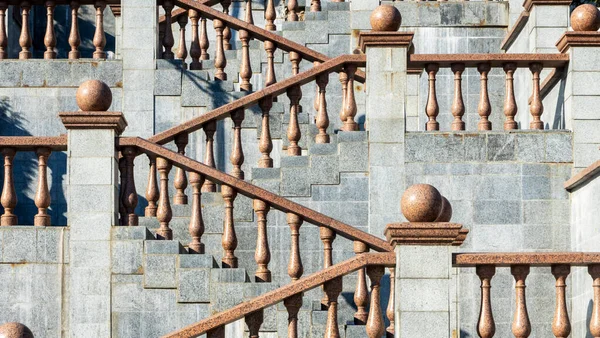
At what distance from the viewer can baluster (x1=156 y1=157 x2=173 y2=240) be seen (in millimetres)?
13773

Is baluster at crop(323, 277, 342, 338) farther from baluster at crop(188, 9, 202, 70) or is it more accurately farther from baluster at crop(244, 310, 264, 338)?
baluster at crop(188, 9, 202, 70)

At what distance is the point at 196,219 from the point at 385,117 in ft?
7.63

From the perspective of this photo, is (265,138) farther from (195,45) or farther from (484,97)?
(195,45)

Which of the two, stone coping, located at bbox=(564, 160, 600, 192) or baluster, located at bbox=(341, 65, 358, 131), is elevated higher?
baluster, located at bbox=(341, 65, 358, 131)

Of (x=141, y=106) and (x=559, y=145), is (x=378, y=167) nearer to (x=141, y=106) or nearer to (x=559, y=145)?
(x=559, y=145)

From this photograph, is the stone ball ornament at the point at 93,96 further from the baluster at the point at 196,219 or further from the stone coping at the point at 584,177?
the stone coping at the point at 584,177

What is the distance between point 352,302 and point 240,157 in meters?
1.85

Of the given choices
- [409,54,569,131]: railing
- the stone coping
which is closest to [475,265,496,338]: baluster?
the stone coping

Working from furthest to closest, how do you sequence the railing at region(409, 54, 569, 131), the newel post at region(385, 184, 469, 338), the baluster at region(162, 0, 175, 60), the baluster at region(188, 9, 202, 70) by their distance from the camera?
1. the baluster at region(188, 9, 202, 70)
2. the baluster at region(162, 0, 175, 60)
3. the railing at region(409, 54, 569, 131)
4. the newel post at region(385, 184, 469, 338)

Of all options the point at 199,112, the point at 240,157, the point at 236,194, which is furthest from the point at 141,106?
the point at 236,194

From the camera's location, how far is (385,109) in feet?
49.2

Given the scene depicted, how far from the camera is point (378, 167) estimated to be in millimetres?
14906

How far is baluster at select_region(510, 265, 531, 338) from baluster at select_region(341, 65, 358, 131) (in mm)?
4111

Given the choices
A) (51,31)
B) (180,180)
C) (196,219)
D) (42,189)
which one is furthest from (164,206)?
(51,31)
